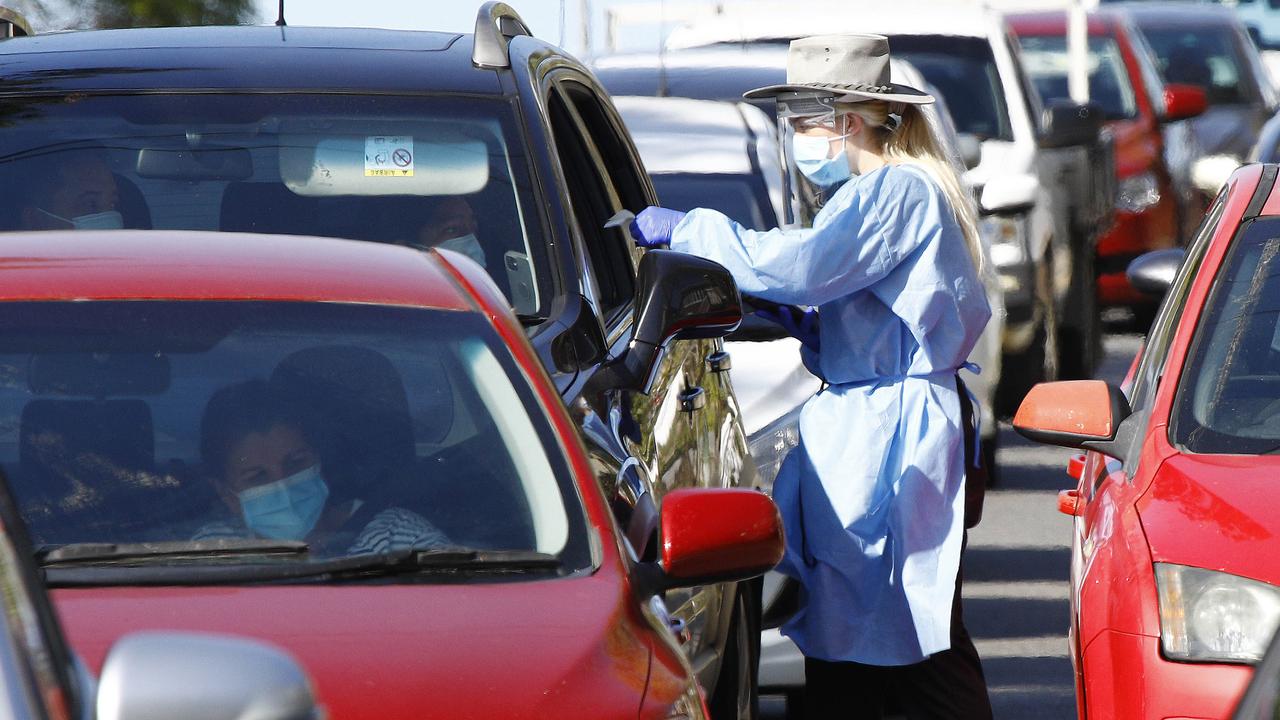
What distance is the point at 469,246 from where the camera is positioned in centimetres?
486

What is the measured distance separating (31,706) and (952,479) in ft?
11.1

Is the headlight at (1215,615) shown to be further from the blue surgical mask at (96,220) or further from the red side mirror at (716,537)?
the blue surgical mask at (96,220)

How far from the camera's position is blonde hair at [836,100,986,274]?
5.06 m

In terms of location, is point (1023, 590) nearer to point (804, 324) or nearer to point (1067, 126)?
point (804, 324)

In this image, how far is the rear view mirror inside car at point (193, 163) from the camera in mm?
4941

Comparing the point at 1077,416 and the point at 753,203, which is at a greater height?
the point at 1077,416

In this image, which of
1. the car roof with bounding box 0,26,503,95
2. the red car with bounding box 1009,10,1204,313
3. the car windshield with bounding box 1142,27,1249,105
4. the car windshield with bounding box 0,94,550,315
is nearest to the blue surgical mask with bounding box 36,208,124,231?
the car windshield with bounding box 0,94,550,315

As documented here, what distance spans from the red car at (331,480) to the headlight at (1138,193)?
11.5m

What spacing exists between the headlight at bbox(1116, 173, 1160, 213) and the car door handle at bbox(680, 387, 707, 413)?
9806 mm

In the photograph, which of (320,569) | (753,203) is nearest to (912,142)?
(320,569)

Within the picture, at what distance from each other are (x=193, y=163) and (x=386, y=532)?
5.75 feet

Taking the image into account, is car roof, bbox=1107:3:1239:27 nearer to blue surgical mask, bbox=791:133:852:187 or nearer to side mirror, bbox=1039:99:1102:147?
side mirror, bbox=1039:99:1102:147

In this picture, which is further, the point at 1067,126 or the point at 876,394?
the point at 1067,126

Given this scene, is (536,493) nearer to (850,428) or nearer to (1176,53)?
(850,428)
